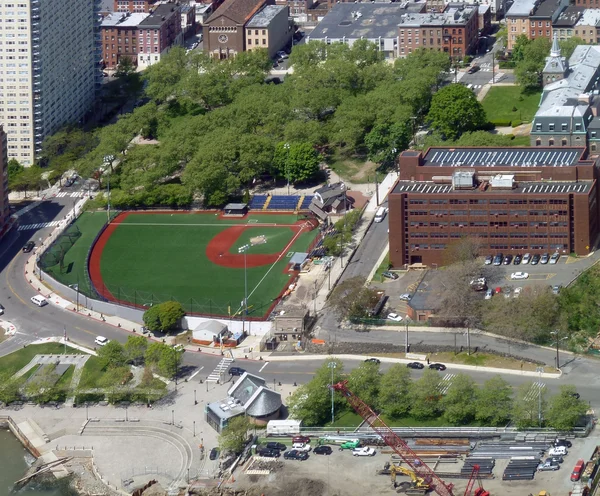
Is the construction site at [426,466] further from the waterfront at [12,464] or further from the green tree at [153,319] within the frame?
the green tree at [153,319]

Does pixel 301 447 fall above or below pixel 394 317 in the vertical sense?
below

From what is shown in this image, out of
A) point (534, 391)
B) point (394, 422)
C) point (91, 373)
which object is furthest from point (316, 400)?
point (91, 373)

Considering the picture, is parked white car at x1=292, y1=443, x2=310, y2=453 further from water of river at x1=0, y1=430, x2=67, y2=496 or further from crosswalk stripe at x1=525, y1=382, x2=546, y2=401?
water of river at x1=0, y1=430, x2=67, y2=496

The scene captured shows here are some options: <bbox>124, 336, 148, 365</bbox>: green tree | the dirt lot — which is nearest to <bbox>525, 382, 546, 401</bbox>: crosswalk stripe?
the dirt lot

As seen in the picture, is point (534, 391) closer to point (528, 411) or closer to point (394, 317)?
point (528, 411)

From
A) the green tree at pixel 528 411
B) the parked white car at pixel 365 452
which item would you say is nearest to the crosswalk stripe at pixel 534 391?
the green tree at pixel 528 411

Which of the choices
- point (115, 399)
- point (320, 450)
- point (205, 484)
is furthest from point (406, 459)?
point (115, 399)
